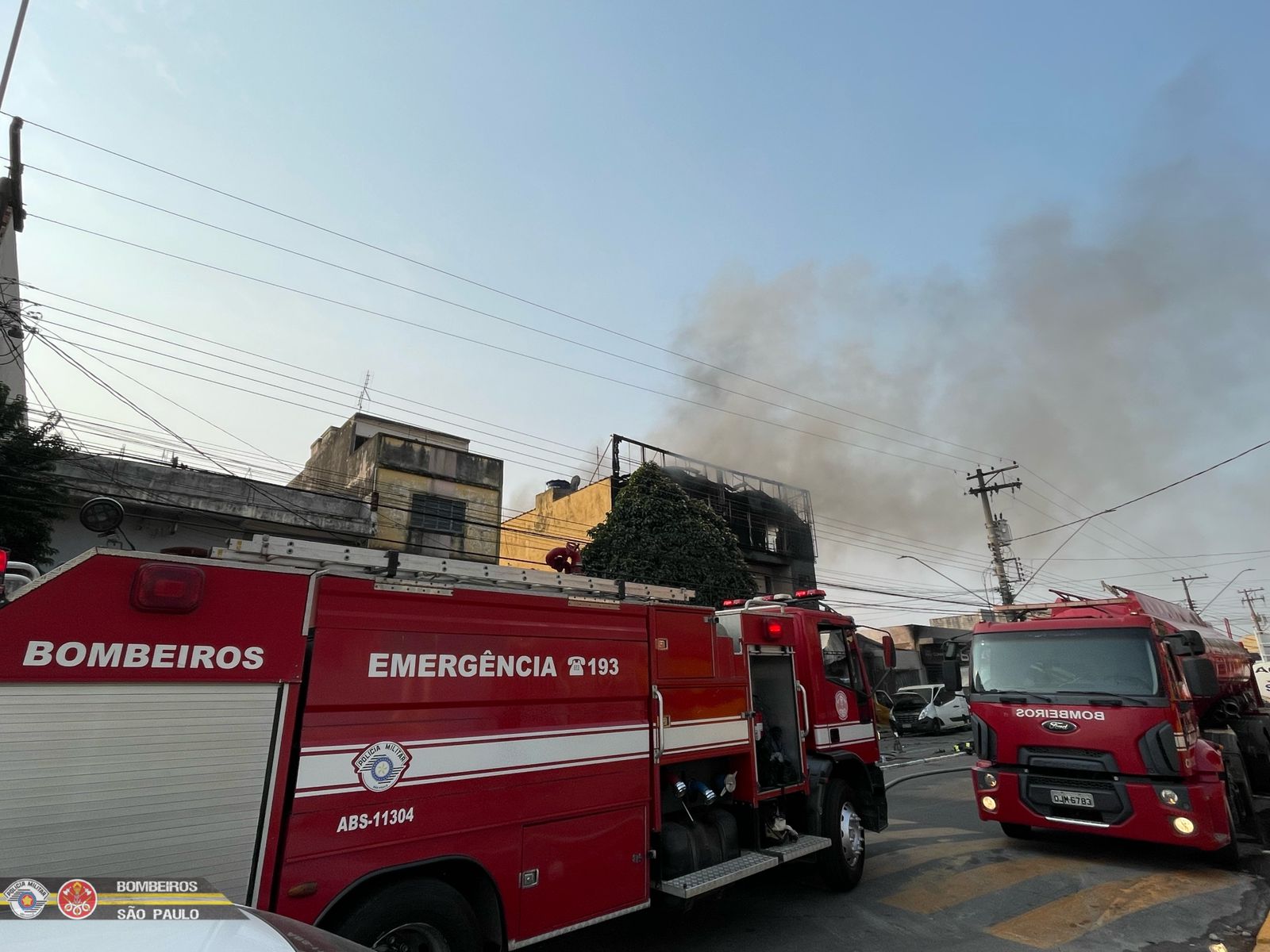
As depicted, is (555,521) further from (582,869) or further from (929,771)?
(582,869)

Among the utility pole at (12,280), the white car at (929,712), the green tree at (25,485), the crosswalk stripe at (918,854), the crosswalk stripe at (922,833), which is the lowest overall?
the crosswalk stripe at (918,854)

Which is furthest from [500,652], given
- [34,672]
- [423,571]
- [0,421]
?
[0,421]

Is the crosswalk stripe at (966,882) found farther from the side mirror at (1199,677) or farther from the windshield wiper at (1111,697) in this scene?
the side mirror at (1199,677)

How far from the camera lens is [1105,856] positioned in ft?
25.4

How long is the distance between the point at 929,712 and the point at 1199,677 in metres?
18.3

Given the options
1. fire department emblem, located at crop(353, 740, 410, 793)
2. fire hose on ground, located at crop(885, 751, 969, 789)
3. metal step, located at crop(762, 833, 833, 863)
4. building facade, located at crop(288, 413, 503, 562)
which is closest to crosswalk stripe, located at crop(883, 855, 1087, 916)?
metal step, located at crop(762, 833, 833, 863)

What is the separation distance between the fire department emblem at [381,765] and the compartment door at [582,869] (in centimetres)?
97

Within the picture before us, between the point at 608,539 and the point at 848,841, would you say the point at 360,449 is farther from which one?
the point at 848,841

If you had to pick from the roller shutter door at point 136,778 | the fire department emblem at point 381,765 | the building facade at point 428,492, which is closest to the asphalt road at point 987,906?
the fire department emblem at point 381,765

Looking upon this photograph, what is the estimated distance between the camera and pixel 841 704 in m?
7.45

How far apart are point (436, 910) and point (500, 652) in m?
1.38

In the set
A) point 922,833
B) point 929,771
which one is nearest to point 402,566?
point 922,833

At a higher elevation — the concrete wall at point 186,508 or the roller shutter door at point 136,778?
the concrete wall at point 186,508

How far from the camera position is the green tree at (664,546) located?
61.5ft
